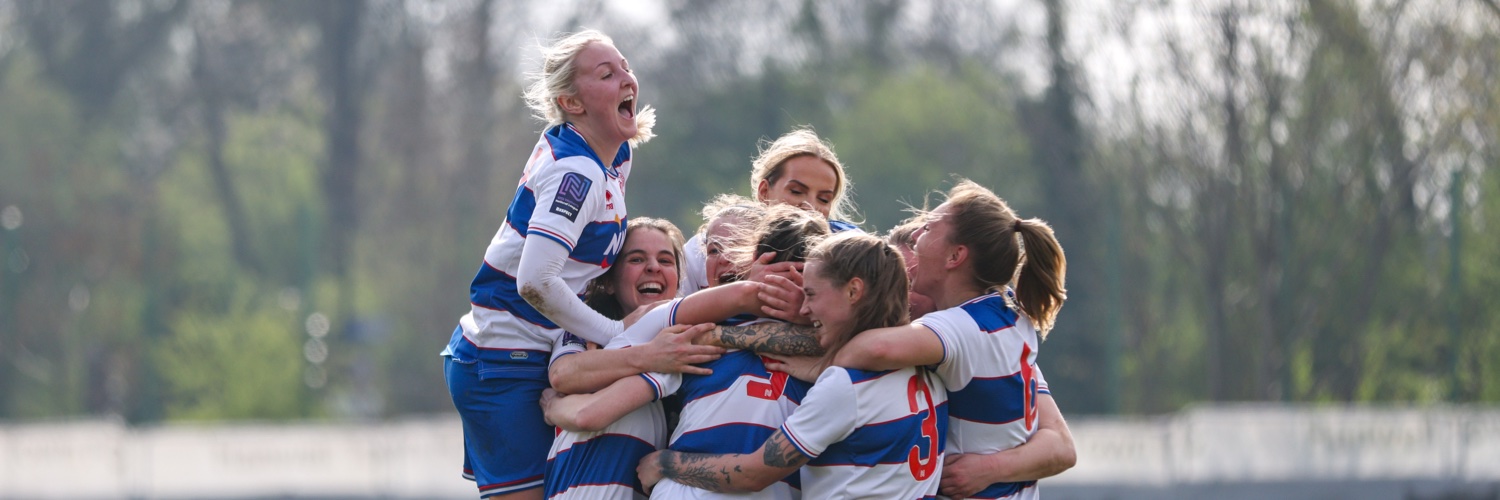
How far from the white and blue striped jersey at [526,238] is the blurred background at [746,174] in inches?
31.0

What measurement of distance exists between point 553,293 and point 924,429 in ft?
3.29

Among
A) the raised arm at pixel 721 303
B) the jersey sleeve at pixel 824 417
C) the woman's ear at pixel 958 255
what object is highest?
the woman's ear at pixel 958 255

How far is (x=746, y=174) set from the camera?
1062 inches

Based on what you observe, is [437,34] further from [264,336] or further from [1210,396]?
[1210,396]

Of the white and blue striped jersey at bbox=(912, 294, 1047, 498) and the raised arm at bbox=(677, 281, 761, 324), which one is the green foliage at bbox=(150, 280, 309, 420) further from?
the white and blue striped jersey at bbox=(912, 294, 1047, 498)

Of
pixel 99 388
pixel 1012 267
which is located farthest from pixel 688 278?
pixel 99 388

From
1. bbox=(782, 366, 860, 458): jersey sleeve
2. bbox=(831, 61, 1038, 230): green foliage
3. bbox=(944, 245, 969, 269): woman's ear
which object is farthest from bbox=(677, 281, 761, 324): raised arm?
bbox=(831, 61, 1038, 230): green foliage

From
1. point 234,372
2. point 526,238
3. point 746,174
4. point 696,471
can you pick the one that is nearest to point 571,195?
point 526,238

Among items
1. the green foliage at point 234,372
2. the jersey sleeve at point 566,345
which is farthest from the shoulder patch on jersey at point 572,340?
the green foliage at point 234,372

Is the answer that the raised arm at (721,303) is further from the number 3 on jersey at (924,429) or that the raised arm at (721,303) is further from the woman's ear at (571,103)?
the woman's ear at (571,103)

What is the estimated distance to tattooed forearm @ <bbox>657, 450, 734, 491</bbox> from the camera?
3.74 m

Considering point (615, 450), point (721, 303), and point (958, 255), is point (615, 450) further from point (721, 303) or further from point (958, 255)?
point (958, 255)

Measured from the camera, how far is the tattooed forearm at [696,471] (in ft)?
12.3

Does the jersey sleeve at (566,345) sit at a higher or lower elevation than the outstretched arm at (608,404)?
higher
